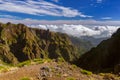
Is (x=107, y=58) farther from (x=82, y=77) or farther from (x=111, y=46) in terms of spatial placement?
(x=82, y=77)

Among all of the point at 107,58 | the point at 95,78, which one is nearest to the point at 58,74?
the point at 95,78

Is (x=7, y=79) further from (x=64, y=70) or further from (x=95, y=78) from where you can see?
(x=95, y=78)

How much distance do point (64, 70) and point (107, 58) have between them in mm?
A: 65113

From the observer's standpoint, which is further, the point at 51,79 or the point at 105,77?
the point at 105,77

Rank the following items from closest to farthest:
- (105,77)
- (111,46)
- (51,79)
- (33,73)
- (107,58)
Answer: (51,79)
(33,73)
(105,77)
(107,58)
(111,46)

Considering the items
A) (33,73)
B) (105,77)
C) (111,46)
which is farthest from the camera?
(111,46)

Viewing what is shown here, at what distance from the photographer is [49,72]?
23734 mm

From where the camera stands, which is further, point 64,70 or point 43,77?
point 64,70

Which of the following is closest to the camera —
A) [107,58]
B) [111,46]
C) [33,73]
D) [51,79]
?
[51,79]

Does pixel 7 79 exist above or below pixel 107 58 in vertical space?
above

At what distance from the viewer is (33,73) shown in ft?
77.6

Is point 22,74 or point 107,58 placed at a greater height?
point 22,74

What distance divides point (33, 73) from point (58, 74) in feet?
7.80

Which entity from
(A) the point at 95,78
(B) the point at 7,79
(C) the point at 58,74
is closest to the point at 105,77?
(A) the point at 95,78
